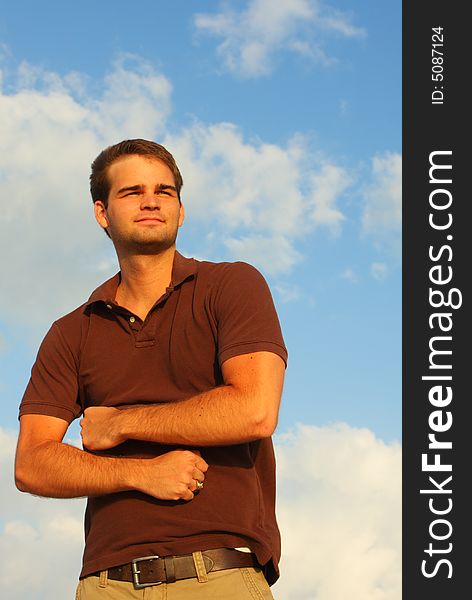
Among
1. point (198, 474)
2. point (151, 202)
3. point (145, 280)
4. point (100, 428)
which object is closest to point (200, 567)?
point (198, 474)

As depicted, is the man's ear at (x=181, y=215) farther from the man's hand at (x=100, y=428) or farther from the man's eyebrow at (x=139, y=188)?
the man's hand at (x=100, y=428)

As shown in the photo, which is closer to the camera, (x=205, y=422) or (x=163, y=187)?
(x=205, y=422)

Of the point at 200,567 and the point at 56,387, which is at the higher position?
the point at 56,387

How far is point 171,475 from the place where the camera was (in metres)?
4.25

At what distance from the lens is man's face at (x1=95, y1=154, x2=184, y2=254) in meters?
4.99

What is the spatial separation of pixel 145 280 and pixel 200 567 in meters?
1.69

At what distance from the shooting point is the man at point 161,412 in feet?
14.0

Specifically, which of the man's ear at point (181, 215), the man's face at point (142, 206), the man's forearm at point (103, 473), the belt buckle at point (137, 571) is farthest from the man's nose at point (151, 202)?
the belt buckle at point (137, 571)

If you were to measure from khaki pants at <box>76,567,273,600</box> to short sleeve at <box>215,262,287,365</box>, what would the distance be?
3.47 feet

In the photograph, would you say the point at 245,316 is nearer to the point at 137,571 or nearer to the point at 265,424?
the point at 265,424

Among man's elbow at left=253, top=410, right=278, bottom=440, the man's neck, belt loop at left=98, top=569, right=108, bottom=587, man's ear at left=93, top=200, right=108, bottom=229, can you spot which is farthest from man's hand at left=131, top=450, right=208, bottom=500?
man's ear at left=93, top=200, right=108, bottom=229

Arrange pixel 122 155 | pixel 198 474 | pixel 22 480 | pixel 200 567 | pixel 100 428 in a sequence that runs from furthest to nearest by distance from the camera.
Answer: pixel 122 155 < pixel 22 480 < pixel 100 428 < pixel 198 474 < pixel 200 567

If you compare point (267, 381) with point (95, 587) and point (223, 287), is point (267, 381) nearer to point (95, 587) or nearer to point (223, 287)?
point (223, 287)

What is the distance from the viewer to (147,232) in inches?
196
